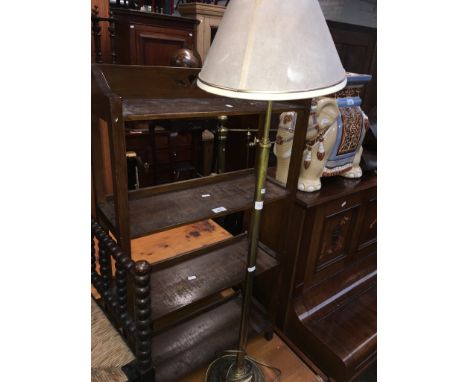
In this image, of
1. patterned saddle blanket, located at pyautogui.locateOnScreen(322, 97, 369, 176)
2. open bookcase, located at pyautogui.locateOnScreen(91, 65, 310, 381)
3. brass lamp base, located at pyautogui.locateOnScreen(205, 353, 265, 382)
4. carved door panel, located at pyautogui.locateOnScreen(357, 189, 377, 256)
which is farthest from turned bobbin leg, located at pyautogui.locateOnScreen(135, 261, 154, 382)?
carved door panel, located at pyautogui.locateOnScreen(357, 189, 377, 256)

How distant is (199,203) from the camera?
1.20m

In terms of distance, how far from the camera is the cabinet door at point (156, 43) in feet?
6.10

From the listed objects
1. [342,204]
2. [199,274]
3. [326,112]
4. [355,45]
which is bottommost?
[199,274]

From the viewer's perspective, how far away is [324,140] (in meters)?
1.42

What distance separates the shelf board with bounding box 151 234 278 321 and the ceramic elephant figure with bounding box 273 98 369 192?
40cm

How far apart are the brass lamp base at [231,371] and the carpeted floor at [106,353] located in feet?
1.78

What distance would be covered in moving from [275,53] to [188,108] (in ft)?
1.35

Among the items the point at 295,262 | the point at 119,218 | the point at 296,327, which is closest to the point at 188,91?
the point at 119,218

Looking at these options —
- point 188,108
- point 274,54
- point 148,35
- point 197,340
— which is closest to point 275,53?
point 274,54

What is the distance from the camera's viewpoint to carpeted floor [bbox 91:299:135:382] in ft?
3.10

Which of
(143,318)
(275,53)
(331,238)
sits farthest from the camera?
(331,238)

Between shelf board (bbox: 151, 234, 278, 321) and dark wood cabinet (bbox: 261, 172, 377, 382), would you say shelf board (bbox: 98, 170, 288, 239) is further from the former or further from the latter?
shelf board (bbox: 151, 234, 278, 321)

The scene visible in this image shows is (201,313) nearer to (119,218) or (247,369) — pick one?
(247,369)

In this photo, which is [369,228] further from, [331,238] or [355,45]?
[355,45]
